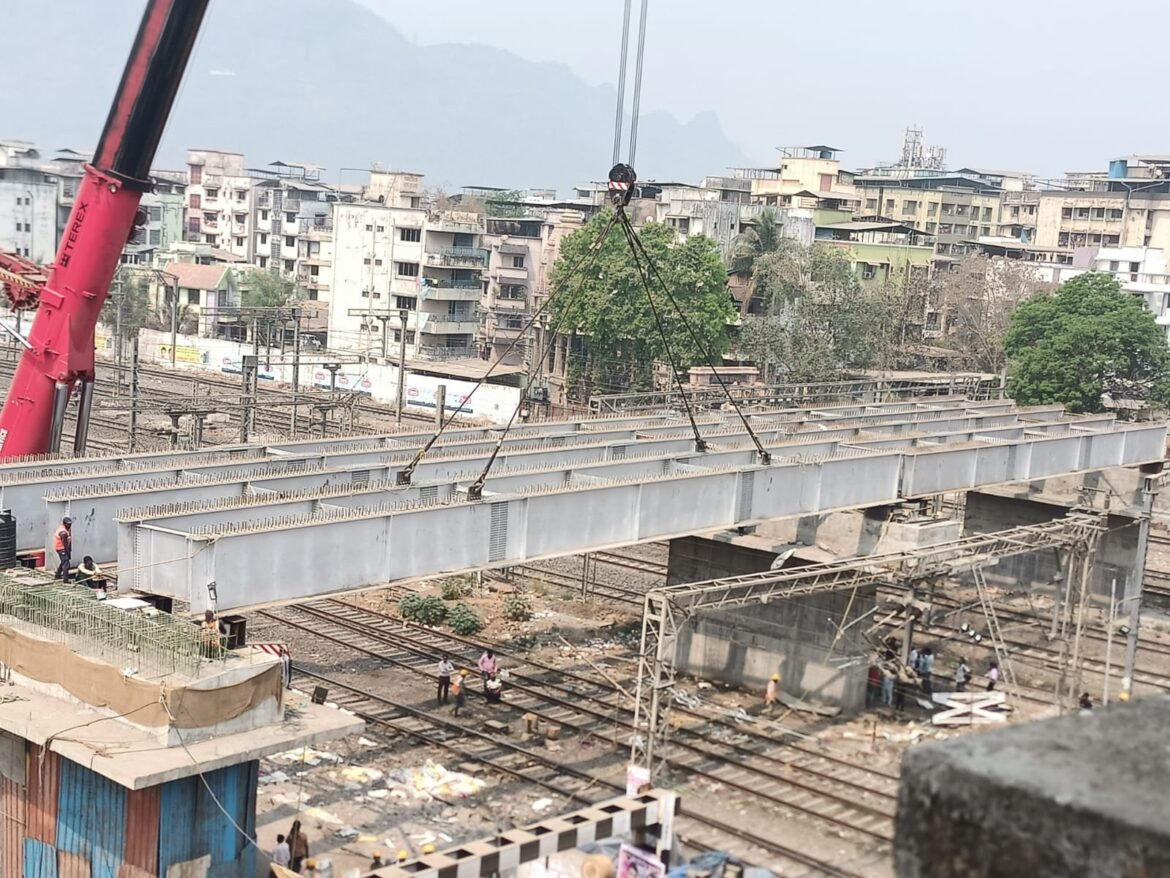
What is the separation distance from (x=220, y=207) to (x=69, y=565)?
86822 mm

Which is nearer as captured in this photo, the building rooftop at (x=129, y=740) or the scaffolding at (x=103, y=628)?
the building rooftop at (x=129, y=740)

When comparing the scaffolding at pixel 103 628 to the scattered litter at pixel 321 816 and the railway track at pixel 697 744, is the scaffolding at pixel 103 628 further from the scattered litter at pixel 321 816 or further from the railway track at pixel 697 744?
the railway track at pixel 697 744

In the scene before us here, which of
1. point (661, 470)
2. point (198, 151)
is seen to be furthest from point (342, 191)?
point (661, 470)

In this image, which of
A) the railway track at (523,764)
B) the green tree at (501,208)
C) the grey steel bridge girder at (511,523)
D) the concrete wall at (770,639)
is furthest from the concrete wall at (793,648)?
the green tree at (501,208)

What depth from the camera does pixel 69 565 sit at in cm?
1537

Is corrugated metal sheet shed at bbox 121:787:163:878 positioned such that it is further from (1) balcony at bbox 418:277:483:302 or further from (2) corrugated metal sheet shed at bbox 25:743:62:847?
(1) balcony at bbox 418:277:483:302

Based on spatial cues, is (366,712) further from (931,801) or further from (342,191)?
(342,191)

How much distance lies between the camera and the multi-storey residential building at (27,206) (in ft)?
260

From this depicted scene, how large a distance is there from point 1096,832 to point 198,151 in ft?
363

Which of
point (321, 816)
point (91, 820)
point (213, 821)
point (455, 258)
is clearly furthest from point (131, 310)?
point (213, 821)

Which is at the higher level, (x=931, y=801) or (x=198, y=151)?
(x=198, y=151)

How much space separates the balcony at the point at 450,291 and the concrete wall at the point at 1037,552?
3917cm

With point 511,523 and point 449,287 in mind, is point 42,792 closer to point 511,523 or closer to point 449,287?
point 511,523

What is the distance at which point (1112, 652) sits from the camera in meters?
27.4
